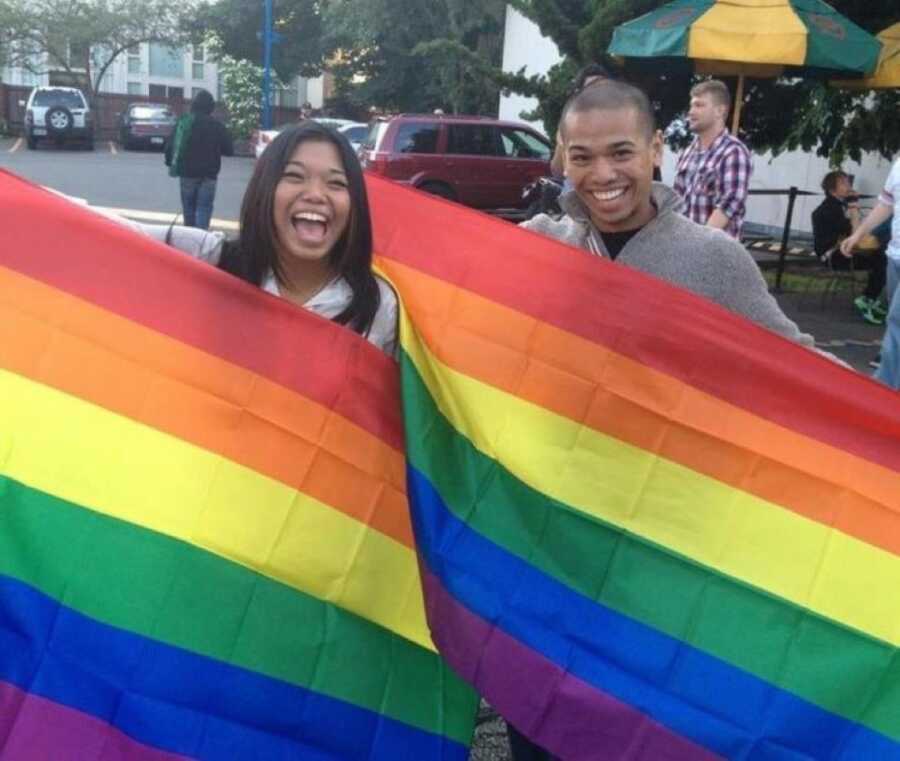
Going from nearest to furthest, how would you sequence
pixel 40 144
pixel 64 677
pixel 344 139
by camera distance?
pixel 64 677 < pixel 344 139 < pixel 40 144

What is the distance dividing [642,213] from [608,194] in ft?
0.37

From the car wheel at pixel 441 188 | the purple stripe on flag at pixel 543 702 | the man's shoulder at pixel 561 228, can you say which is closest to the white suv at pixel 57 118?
the car wheel at pixel 441 188

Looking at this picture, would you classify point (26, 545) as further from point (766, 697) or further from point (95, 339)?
point (766, 697)

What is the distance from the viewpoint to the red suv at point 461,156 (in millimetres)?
17047

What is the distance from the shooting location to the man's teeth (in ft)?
8.27

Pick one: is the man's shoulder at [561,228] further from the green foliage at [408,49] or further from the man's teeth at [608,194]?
the green foliage at [408,49]

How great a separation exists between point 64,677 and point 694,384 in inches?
57.7

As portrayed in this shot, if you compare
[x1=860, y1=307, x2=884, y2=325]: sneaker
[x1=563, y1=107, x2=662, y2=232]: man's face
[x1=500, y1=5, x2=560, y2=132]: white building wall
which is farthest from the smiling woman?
[x1=500, y1=5, x2=560, y2=132]: white building wall

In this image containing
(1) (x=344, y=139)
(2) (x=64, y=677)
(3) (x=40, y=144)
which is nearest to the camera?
(2) (x=64, y=677)

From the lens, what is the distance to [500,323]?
100 inches

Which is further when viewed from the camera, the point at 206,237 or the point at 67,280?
the point at 206,237

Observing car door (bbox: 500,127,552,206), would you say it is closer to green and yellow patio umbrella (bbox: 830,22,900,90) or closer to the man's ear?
green and yellow patio umbrella (bbox: 830,22,900,90)

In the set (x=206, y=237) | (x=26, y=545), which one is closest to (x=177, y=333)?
(x=206, y=237)

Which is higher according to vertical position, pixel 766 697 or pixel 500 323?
pixel 500 323
